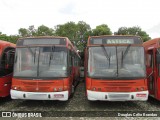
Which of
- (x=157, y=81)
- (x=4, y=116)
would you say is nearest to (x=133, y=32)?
(x=157, y=81)

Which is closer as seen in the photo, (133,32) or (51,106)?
(51,106)

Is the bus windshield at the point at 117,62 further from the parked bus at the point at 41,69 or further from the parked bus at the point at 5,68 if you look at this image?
the parked bus at the point at 5,68

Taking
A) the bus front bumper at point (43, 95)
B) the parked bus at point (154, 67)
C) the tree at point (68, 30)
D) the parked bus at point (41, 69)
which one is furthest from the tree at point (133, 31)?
the bus front bumper at point (43, 95)

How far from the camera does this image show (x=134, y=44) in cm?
952

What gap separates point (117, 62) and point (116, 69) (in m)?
0.30

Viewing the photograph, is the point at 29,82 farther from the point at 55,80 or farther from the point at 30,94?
the point at 55,80

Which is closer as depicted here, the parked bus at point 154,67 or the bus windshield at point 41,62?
the bus windshield at point 41,62

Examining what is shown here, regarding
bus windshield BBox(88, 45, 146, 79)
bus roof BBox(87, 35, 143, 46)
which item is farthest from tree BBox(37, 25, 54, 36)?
bus windshield BBox(88, 45, 146, 79)

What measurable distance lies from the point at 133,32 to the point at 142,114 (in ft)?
128

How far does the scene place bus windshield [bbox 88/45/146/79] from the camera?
9094 millimetres

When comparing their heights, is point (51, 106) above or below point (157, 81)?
below

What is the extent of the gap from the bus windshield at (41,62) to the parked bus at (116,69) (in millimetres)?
1171

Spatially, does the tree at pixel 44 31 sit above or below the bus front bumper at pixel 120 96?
above

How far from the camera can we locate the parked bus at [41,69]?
29.8 ft
